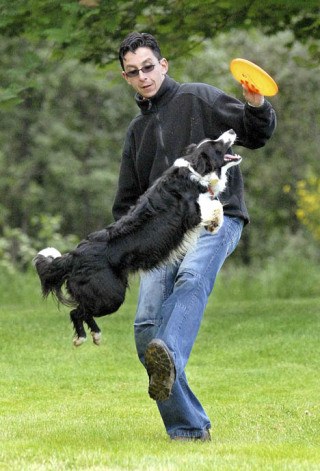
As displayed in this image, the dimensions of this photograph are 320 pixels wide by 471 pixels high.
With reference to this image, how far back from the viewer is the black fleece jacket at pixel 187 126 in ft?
17.0

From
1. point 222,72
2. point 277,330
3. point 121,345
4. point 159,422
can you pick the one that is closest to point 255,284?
point 277,330

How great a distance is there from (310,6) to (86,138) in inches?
537

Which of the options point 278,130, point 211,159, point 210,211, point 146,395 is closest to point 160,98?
point 211,159

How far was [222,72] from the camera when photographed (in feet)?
63.2

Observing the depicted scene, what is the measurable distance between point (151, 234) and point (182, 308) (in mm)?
419

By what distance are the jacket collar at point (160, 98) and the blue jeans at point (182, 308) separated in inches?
28.5

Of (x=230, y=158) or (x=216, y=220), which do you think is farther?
(x=230, y=158)

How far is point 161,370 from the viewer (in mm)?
4695

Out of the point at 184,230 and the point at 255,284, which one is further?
the point at 255,284

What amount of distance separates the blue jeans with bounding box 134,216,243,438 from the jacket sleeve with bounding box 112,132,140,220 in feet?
1.81

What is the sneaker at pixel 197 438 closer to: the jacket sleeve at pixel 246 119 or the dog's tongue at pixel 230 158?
the dog's tongue at pixel 230 158

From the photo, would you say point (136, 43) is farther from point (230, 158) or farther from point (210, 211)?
point (210, 211)

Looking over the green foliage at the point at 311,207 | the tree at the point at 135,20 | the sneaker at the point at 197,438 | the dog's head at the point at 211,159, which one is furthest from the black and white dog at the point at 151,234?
the green foliage at the point at 311,207

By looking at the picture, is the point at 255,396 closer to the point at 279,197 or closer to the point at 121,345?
the point at 121,345
